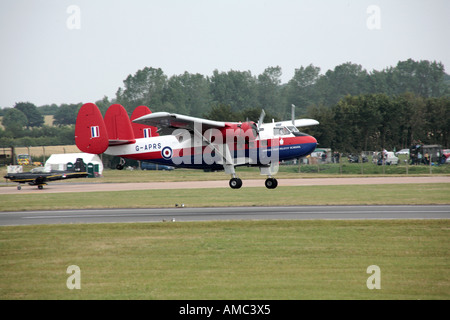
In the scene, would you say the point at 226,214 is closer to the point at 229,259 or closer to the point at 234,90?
the point at 229,259

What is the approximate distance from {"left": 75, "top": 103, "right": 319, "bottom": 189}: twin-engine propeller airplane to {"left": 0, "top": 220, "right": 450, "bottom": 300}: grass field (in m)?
7.10

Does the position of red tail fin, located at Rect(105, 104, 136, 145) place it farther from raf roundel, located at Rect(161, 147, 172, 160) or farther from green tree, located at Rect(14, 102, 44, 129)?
green tree, located at Rect(14, 102, 44, 129)

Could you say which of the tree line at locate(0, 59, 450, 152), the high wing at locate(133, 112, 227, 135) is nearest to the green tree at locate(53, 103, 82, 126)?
the tree line at locate(0, 59, 450, 152)

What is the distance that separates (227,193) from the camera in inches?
1735

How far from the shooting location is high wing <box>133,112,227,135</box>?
28441 millimetres

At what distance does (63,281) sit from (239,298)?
21.5ft

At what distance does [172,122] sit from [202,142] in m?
3.37

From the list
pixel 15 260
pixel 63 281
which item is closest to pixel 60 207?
pixel 15 260

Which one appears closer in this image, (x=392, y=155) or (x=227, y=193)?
(x=227, y=193)

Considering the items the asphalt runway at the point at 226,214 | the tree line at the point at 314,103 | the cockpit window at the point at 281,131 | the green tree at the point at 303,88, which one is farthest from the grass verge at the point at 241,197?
the green tree at the point at 303,88
